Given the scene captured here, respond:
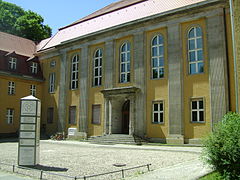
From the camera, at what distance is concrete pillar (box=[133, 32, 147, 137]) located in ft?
75.7

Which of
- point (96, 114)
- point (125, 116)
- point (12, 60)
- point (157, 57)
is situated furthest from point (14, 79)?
point (157, 57)

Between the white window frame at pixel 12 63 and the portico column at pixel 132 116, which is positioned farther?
the white window frame at pixel 12 63

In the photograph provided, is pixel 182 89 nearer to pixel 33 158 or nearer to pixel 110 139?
pixel 110 139

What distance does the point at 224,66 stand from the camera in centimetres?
1950

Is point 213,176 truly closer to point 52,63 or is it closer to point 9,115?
point 9,115

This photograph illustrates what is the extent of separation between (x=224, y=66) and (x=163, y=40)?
19.0 feet

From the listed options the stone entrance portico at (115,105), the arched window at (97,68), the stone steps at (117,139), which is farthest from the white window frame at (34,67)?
the stone steps at (117,139)

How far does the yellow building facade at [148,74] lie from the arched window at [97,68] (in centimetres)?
10

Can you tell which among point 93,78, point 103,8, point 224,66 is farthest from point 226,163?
point 103,8

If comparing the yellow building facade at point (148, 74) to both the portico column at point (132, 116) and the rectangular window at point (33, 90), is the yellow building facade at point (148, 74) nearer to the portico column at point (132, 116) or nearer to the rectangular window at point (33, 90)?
the portico column at point (132, 116)

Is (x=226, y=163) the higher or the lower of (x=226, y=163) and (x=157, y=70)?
the lower

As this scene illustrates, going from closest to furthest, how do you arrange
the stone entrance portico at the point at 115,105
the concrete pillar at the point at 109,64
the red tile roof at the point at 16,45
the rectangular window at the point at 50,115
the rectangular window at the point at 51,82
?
the stone entrance portico at the point at 115,105 < the concrete pillar at the point at 109,64 < the rectangular window at the point at 50,115 < the rectangular window at the point at 51,82 < the red tile roof at the point at 16,45

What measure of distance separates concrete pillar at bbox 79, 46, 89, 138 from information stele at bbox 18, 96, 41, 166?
15826mm

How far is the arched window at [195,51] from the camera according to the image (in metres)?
21.0
